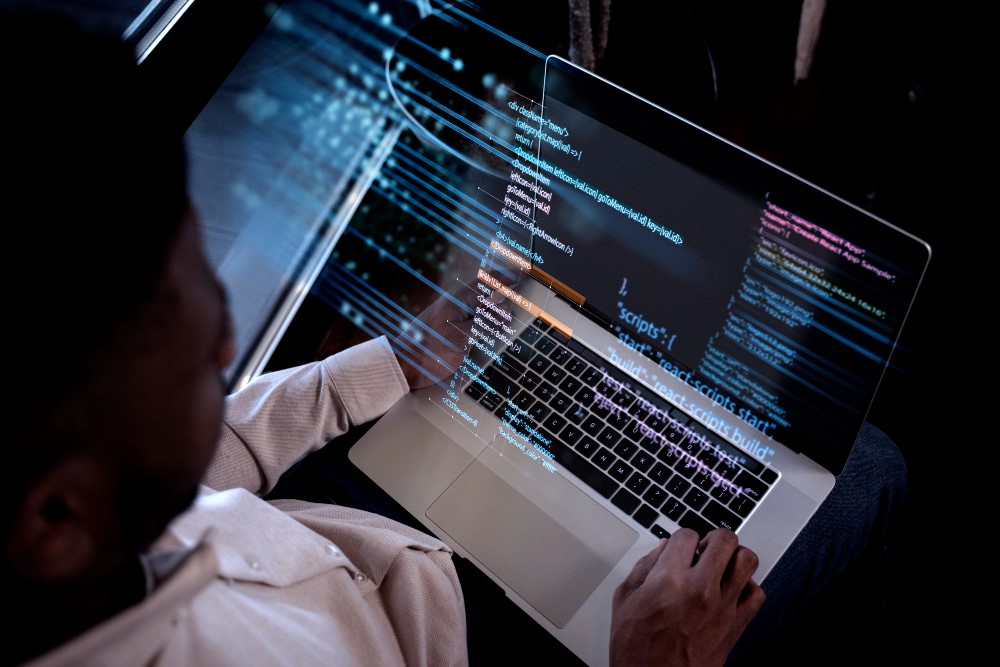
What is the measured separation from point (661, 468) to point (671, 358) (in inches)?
6.2

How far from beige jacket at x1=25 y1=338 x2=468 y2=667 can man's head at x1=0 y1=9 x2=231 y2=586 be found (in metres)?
0.13

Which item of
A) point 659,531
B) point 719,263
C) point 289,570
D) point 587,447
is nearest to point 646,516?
point 659,531

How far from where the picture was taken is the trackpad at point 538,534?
0.99m

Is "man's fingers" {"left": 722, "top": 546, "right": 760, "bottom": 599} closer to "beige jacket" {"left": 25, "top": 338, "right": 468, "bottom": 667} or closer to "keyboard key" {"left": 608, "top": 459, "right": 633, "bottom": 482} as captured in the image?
"keyboard key" {"left": 608, "top": 459, "right": 633, "bottom": 482}

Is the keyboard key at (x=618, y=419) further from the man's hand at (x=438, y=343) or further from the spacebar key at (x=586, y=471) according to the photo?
the man's hand at (x=438, y=343)

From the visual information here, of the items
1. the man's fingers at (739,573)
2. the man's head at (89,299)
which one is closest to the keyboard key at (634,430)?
the man's fingers at (739,573)

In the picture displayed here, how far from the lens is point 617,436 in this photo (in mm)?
1054

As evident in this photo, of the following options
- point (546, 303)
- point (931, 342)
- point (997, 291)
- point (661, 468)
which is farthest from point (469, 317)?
point (997, 291)

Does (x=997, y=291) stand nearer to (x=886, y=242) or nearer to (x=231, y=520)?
(x=886, y=242)

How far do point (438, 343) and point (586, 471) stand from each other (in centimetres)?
30

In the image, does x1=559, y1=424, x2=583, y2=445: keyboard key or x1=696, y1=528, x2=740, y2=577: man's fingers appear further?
x1=559, y1=424, x2=583, y2=445: keyboard key

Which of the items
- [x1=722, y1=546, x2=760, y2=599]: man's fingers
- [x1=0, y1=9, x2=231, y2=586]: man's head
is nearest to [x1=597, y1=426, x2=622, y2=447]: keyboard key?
[x1=722, y1=546, x2=760, y2=599]: man's fingers

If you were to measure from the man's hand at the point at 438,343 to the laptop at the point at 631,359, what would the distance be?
16 millimetres

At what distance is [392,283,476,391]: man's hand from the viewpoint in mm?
1123
